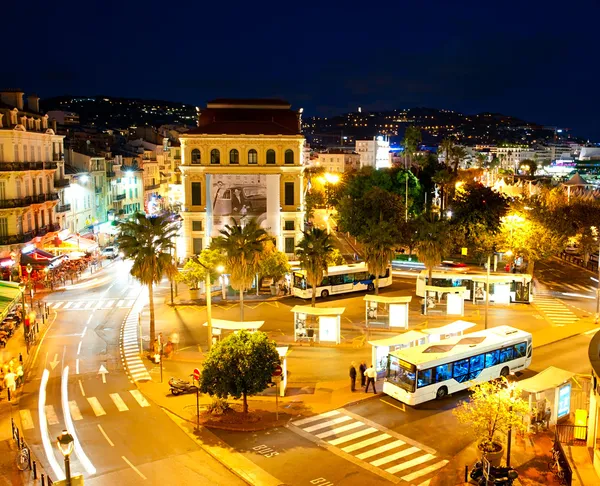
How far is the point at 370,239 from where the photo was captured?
4897 cm

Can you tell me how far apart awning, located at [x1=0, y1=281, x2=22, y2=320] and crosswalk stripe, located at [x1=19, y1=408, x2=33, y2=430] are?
9259mm

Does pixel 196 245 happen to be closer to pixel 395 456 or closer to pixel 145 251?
pixel 145 251

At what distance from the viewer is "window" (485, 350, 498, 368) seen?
32.8 m

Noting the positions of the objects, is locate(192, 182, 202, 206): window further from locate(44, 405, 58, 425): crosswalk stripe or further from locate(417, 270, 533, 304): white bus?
locate(44, 405, 58, 425): crosswalk stripe

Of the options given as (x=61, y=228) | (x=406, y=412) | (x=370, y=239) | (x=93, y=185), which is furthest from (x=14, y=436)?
(x=93, y=185)

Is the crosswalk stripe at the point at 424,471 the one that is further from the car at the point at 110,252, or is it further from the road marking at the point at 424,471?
the car at the point at 110,252

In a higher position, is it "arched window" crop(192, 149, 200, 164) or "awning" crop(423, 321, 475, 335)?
"arched window" crop(192, 149, 200, 164)

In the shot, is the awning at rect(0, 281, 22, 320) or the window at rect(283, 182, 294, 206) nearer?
the awning at rect(0, 281, 22, 320)

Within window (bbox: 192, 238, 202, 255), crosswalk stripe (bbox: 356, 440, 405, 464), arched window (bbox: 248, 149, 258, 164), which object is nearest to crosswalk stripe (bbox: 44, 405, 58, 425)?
crosswalk stripe (bbox: 356, 440, 405, 464)

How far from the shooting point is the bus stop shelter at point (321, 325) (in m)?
40.6

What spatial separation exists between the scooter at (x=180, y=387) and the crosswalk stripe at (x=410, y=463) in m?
12.1

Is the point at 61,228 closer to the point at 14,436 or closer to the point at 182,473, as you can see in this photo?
the point at 14,436

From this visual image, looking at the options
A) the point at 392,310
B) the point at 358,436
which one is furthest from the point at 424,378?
the point at 392,310

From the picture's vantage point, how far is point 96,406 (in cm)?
3025
